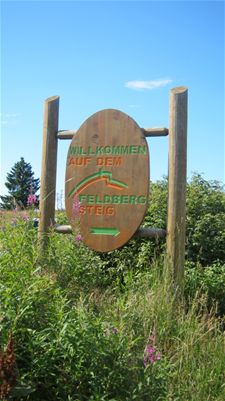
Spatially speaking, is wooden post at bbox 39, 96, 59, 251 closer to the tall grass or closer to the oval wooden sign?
the oval wooden sign

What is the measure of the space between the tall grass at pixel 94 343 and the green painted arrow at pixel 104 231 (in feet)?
2.97

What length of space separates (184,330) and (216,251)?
205 cm

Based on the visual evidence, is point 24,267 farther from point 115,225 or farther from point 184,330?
point 115,225

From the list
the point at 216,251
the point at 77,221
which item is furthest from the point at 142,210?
the point at 216,251

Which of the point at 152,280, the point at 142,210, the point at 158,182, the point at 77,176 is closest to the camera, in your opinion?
the point at 152,280

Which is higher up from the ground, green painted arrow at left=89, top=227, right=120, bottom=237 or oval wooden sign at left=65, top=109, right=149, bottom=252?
oval wooden sign at left=65, top=109, right=149, bottom=252

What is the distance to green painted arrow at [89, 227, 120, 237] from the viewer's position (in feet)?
18.3

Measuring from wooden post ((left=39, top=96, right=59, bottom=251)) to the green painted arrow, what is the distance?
2.56 feet

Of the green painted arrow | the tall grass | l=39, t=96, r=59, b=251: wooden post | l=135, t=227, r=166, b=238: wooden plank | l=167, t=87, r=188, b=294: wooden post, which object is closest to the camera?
the tall grass

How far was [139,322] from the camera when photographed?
405cm

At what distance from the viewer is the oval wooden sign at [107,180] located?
5.50m

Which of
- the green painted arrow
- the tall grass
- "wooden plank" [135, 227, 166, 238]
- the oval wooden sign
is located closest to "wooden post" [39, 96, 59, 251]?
the oval wooden sign

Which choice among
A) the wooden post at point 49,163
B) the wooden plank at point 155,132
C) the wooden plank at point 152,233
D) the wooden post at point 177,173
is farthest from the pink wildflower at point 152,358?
the wooden post at point 49,163

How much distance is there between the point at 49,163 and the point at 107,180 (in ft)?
3.29
